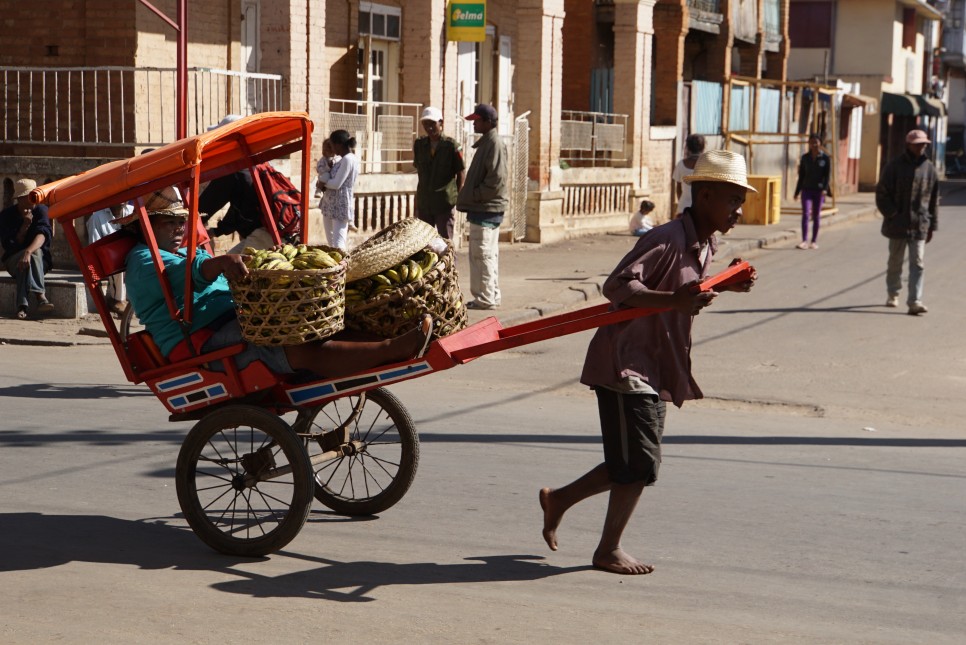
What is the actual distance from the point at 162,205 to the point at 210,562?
5.10 ft

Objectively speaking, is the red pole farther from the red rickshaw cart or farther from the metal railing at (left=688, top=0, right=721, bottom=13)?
the metal railing at (left=688, top=0, right=721, bottom=13)

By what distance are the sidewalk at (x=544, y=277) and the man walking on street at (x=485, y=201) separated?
0.97ft

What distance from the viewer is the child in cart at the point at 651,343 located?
522 cm

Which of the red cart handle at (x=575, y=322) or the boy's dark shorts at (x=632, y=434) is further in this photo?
the boy's dark shorts at (x=632, y=434)

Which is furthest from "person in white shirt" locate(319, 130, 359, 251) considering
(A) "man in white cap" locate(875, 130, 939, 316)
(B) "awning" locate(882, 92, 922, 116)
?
(B) "awning" locate(882, 92, 922, 116)

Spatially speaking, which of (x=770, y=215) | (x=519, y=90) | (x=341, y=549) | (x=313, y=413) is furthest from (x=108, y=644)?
(x=770, y=215)

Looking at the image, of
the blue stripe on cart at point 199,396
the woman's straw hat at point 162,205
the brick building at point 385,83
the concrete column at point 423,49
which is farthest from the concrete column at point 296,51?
the blue stripe on cart at point 199,396

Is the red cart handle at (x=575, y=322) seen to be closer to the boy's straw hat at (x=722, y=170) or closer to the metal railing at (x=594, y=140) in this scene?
the boy's straw hat at (x=722, y=170)

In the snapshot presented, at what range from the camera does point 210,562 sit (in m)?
5.63

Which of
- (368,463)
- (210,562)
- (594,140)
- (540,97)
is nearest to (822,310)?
(368,463)

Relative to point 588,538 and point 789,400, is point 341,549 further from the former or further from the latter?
point 789,400

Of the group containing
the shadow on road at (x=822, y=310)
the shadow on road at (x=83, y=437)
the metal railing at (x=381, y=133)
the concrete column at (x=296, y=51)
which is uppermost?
the concrete column at (x=296, y=51)

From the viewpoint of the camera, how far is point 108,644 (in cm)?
460

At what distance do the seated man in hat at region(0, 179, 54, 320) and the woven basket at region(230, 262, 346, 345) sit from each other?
24.9 feet
